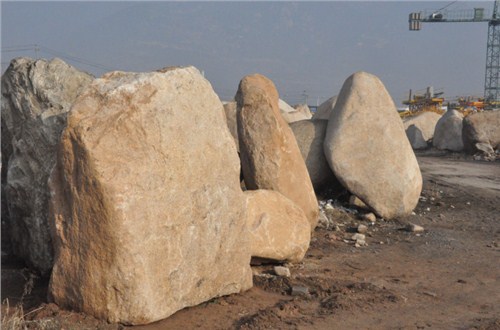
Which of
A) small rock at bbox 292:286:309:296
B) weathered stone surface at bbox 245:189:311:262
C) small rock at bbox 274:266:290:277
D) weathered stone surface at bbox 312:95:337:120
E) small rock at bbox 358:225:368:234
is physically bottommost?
small rock at bbox 358:225:368:234

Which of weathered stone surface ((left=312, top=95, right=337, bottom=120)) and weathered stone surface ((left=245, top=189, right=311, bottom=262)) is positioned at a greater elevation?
weathered stone surface ((left=312, top=95, right=337, bottom=120))

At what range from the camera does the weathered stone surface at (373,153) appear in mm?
9883

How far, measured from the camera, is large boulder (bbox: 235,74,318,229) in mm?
8422

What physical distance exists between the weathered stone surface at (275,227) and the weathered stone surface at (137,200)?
3.99 ft

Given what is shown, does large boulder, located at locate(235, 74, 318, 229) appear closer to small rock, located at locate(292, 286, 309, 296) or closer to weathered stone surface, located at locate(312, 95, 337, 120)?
small rock, located at locate(292, 286, 309, 296)

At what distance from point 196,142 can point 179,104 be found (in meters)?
0.35

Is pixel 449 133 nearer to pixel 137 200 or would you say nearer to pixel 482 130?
pixel 482 130

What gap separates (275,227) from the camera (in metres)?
6.91

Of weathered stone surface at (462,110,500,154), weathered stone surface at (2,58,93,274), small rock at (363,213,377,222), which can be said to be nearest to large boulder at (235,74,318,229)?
small rock at (363,213,377,222)

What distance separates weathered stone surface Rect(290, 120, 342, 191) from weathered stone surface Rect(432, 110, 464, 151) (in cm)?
1206

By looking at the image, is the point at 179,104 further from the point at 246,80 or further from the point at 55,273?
the point at 246,80

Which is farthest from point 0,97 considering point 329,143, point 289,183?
point 329,143

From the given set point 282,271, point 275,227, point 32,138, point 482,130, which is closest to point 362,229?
point 275,227

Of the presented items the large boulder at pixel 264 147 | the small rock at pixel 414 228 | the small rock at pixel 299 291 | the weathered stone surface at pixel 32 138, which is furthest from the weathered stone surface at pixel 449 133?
the weathered stone surface at pixel 32 138
